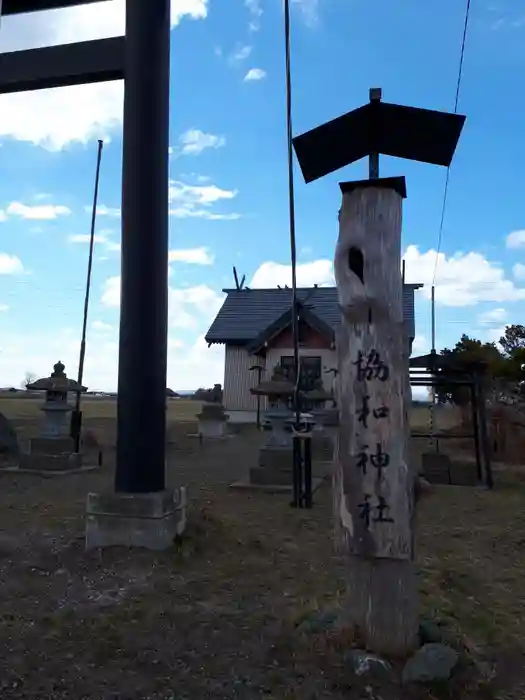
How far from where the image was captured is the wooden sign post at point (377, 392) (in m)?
3.41

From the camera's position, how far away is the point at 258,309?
81.7 ft

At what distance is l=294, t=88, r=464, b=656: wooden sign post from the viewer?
11.2ft

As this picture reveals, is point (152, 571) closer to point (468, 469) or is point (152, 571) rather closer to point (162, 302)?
point (162, 302)

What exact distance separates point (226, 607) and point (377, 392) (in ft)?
6.33

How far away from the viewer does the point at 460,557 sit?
5668 millimetres

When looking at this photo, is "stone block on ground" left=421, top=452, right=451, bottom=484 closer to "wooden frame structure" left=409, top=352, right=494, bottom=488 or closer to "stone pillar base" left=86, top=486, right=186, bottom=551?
"wooden frame structure" left=409, top=352, right=494, bottom=488

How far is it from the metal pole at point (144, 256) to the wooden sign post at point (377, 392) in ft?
8.41

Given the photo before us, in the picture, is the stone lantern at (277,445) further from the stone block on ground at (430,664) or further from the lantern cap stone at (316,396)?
the stone block on ground at (430,664)

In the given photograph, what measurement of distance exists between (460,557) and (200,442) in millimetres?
12312

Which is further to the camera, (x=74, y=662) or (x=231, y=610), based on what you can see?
(x=231, y=610)

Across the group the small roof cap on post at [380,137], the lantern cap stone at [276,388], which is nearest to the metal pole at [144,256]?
the small roof cap on post at [380,137]

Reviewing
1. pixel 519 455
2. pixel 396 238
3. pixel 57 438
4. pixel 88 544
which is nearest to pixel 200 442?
pixel 57 438

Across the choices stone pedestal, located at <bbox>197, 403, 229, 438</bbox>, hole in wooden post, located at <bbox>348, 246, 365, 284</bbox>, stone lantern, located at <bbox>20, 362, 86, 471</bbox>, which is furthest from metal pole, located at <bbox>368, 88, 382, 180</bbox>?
stone pedestal, located at <bbox>197, 403, 229, 438</bbox>

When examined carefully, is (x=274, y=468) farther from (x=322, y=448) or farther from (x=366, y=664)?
(x=366, y=664)
